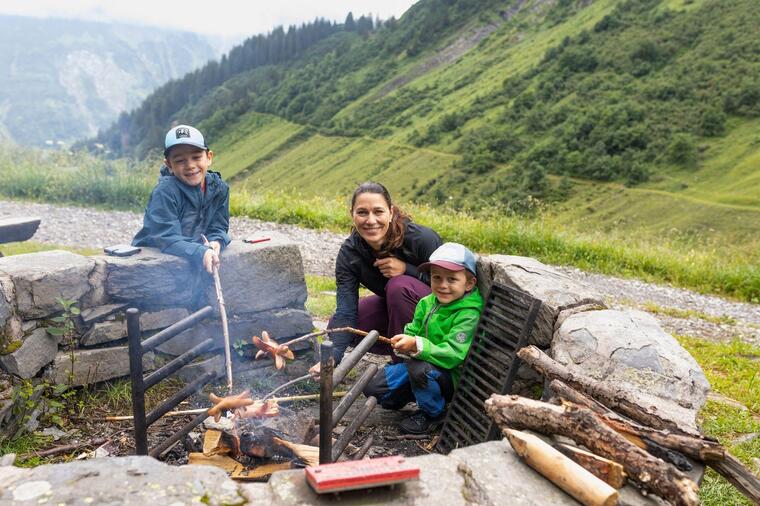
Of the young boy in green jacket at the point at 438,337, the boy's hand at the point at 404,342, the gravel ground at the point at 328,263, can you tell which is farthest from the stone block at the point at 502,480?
the gravel ground at the point at 328,263

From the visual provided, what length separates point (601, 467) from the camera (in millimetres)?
2225

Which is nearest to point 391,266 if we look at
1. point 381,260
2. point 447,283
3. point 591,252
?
point 381,260

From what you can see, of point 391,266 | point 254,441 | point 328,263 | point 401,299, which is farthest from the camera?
point 328,263

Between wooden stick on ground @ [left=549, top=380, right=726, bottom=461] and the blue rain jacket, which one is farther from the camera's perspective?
the blue rain jacket

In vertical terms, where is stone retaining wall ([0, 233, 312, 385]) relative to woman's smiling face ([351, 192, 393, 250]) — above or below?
below

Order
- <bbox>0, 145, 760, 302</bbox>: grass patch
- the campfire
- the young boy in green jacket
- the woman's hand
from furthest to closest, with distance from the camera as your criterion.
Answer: <bbox>0, 145, 760, 302</bbox>: grass patch, the woman's hand, the young boy in green jacket, the campfire

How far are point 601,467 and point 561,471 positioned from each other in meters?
0.18

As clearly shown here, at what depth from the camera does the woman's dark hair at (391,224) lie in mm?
3980

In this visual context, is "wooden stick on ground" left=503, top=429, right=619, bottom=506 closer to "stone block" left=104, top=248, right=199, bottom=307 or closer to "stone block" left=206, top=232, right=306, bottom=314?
"stone block" left=206, top=232, right=306, bottom=314

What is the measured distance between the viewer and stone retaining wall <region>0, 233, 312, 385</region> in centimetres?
363

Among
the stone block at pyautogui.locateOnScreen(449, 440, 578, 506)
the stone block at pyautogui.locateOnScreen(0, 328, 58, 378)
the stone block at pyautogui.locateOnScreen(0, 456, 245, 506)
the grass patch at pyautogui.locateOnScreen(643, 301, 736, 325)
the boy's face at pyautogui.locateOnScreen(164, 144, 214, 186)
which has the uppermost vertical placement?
the boy's face at pyautogui.locateOnScreen(164, 144, 214, 186)

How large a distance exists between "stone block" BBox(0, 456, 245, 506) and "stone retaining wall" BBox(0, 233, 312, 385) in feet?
5.92

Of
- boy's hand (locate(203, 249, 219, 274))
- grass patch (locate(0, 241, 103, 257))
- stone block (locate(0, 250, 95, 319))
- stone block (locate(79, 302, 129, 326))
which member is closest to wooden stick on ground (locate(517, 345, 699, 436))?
boy's hand (locate(203, 249, 219, 274))

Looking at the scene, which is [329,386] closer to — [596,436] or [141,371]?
[141,371]
